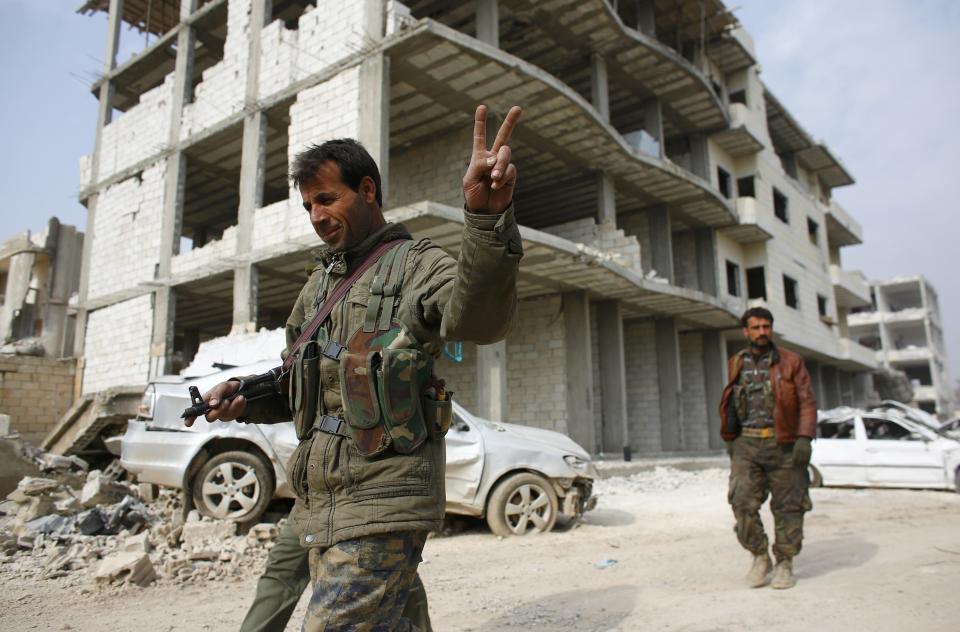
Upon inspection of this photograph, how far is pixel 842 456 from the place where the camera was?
11.3m

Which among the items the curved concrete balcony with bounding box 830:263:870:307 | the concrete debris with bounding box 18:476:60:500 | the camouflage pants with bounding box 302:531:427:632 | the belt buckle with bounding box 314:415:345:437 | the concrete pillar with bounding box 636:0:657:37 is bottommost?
the concrete debris with bounding box 18:476:60:500

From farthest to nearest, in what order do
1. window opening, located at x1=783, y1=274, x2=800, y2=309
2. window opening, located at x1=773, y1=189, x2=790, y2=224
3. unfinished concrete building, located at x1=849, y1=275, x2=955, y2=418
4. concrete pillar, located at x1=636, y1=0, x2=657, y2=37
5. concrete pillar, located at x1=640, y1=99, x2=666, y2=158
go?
1. unfinished concrete building, located at x1=849, y1=275, x2=955, y2=418
2. window opening, located at x1=773, y1=189, x2=790, y2=224
3. window opening, located at x1=783, y1=274, x2=800, y2=309
4. concrete pillar, located at x1=640, y1=99, x2=666, y2=158
5. concrete pillar, located at x1=636, y1=0, x2=657, y2=37

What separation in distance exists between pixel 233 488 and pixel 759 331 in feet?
15.4

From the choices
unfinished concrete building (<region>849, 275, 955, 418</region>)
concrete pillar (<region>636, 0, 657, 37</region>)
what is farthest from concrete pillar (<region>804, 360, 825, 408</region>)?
unfinished concrete building (<region>849, 275, 955, 418</region>)

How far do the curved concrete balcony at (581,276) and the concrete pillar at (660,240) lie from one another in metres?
1.34

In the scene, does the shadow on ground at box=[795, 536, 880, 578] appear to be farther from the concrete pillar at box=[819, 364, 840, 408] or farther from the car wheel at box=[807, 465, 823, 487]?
the concrete pillar at box=[819, 364, 840, 408]

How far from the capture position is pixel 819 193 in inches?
1170

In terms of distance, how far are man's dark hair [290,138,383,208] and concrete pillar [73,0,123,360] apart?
57.7ft

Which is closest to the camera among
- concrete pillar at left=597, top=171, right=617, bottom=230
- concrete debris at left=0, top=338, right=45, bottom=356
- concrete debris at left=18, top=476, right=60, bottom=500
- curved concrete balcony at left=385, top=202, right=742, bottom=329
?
concrete debris at left=18, top=476, right=60, bottom=500

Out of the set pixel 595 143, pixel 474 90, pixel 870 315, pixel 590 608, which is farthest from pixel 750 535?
pixel 870 315

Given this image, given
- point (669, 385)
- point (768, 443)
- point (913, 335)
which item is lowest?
point (768, 443)

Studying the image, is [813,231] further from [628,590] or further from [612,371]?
[628,590]

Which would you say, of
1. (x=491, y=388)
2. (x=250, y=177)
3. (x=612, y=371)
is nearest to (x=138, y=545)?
(x=491, y=388)

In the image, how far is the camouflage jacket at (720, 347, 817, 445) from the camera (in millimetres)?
4527
